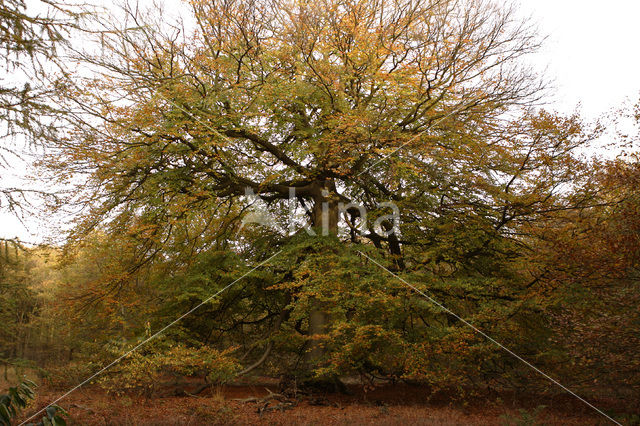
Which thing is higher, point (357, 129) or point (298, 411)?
point (357, 129)

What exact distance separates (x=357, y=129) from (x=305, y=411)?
6452 mm

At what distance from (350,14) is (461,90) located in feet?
11.7

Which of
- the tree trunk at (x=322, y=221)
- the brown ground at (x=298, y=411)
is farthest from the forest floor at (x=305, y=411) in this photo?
the tree trunk at (x=322, y=221)

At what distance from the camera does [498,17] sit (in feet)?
34.9

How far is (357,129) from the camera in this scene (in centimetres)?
933

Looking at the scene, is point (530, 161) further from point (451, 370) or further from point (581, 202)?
point (451, 370)

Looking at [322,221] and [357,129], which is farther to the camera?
[322,221]

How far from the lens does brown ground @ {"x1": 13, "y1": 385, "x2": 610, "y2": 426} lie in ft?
26.8

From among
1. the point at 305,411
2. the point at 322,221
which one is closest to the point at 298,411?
the point at 305,411

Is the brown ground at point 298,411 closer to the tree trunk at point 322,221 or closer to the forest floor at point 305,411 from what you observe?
the forest floor at point 305,411

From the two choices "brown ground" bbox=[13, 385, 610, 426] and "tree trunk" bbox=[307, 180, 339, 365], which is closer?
"brown ground" bbox=[13, 385, 610, 426]

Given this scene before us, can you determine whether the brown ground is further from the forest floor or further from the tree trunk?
the tree trunk

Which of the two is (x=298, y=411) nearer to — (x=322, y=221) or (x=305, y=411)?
(x=305, y=411)

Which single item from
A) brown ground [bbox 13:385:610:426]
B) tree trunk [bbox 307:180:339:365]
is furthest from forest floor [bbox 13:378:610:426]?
tree trunk [bbox 307:180:339:365]
